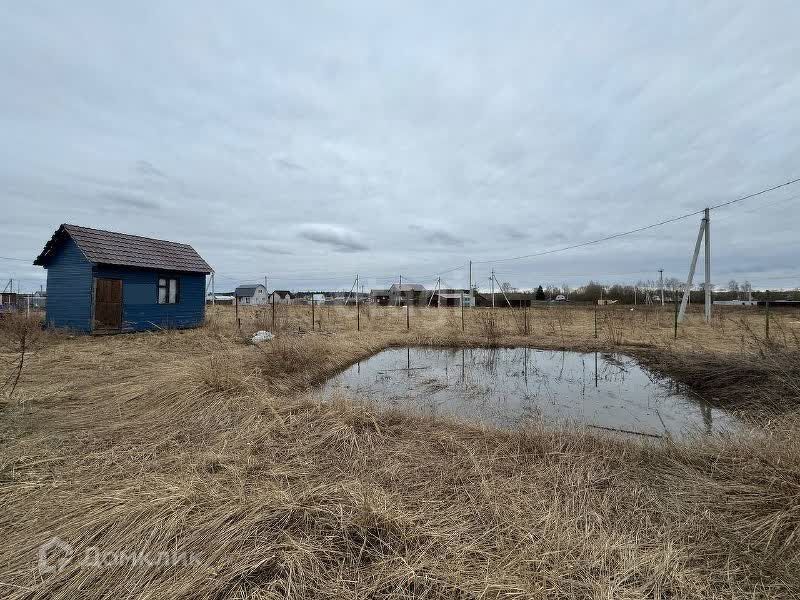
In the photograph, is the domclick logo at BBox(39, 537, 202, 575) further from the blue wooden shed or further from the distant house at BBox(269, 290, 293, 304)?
the distant house at BBox(269, 290, 293, 304)

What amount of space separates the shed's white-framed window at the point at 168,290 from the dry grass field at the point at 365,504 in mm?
11409

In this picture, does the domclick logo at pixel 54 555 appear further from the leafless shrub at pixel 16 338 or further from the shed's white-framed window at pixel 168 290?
the shed's white-framed window at pixel 168 290

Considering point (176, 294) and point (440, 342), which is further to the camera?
point (176, 294)

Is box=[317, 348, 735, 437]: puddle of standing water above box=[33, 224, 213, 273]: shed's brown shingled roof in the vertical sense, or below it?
below

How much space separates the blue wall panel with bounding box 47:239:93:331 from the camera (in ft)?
43.5

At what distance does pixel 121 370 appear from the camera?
7.39 meters

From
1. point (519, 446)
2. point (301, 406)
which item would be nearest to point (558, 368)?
point (519, 446)

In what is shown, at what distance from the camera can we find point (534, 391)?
24.4 feet

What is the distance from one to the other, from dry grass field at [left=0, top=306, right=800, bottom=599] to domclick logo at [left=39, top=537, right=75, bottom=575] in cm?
4

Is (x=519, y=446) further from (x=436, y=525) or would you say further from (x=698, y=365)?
(x=698, y=365)

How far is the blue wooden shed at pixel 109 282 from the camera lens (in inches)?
522

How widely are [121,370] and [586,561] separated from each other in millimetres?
8697

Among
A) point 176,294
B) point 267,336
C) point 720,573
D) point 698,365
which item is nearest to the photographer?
point 720,573

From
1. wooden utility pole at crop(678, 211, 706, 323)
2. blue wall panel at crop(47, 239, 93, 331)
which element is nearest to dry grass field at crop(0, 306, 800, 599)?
blue wall panel at crop(47, 239, 93, 331)
